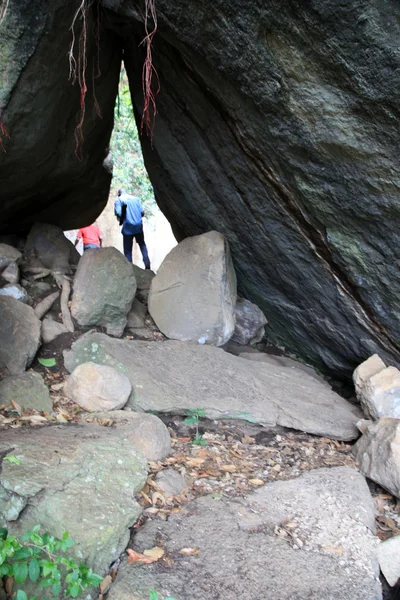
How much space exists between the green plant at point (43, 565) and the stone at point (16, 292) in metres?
2.58

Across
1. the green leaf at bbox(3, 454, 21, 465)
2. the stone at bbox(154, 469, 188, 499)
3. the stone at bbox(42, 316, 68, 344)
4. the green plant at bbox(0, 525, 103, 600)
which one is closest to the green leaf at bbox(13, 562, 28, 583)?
the green plant at bbox(0, 525, 103, 600)

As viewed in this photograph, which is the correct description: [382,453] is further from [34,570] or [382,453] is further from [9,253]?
[9,253]

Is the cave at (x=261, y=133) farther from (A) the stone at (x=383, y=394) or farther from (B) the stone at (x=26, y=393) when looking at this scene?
(B) the stone at (x=26, y=393)

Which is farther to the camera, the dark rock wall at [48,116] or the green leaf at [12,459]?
the dark rock wall at [48,116]

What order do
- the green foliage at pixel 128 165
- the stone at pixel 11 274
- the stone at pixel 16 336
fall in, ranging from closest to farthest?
1. the stone at pixel 16 336
2. the stone at pixel 11 274
3. the green foliage at pixel 128 165

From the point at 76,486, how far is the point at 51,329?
2.00 m

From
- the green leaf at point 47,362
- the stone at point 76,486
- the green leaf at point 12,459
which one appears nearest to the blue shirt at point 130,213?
the green leaf at point 47,362

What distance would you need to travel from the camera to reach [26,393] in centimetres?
312

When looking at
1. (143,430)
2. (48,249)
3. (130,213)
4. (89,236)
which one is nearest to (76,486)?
(143,430)

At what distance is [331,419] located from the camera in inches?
155

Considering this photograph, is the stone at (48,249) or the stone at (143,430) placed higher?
the stone at (48,249)

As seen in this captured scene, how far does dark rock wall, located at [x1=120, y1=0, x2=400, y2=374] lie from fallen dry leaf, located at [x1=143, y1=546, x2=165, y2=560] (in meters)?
2.51

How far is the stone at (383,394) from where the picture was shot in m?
3.71

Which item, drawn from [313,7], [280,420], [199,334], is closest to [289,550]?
[280,420]
